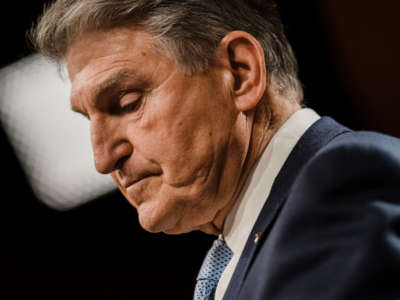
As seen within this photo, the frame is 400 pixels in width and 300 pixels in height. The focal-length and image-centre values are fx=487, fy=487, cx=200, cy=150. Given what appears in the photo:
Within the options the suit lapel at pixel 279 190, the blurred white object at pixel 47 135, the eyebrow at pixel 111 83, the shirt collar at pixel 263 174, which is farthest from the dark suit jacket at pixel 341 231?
the blurred white object at pixel 47 135

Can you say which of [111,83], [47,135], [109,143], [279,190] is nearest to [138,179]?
[109,143]

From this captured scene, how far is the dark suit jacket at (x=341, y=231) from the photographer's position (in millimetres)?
728

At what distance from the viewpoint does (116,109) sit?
1112 mm

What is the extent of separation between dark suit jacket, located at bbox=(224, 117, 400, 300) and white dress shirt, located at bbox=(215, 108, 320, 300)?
0.23m

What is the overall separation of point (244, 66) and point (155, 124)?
254 millimetres

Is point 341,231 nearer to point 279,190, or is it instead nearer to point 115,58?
point 279,190

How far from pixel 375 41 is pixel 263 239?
1.66 m

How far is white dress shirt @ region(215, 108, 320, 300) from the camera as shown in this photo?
42.3 inches

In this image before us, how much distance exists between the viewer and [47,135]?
2.56 metres

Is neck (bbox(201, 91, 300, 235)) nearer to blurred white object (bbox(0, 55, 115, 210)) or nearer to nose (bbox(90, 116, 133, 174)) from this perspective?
nose (bbox(90, 116, 133, 174))

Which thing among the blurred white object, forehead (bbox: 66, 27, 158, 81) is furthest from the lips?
the blurred white object

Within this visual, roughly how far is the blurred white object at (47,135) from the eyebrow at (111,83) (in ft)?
4.71

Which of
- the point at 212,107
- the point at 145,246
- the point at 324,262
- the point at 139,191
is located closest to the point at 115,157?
the point at 139,191

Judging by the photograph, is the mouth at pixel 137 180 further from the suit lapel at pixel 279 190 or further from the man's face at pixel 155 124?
the suit lapel at pixel 279 190
